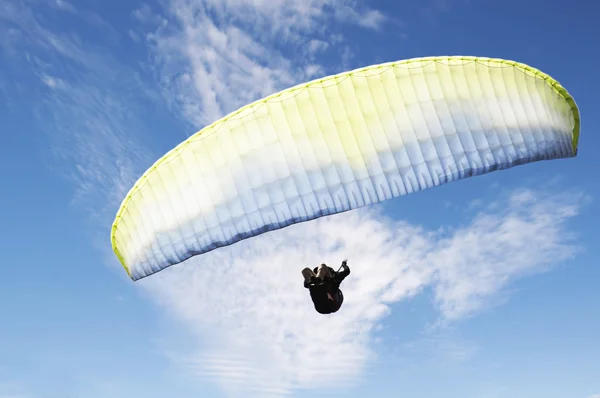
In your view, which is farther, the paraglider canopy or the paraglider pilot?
the paraglider pilot

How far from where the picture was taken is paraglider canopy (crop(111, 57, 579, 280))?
14930mm

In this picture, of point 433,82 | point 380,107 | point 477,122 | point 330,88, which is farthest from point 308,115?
point 477,122

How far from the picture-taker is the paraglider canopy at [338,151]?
14.9 metres

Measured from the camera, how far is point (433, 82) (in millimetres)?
14969

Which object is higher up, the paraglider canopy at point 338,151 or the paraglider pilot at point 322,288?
the paraglider canopy at point 338,151

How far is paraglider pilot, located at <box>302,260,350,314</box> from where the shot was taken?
15.4 metres

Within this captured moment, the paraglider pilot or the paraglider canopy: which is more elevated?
the paraglider canopy

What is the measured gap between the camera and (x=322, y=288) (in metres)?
15.4

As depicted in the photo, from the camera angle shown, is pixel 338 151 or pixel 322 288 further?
pixel 322 288

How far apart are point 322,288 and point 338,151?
12.0ft

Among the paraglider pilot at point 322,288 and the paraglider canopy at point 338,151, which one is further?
the paraglider pilot at point 322,288

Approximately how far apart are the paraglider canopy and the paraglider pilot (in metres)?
1.46

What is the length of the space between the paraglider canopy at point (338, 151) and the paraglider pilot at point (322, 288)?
1.46m

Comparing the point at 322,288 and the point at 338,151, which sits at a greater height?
the point at 338,151
